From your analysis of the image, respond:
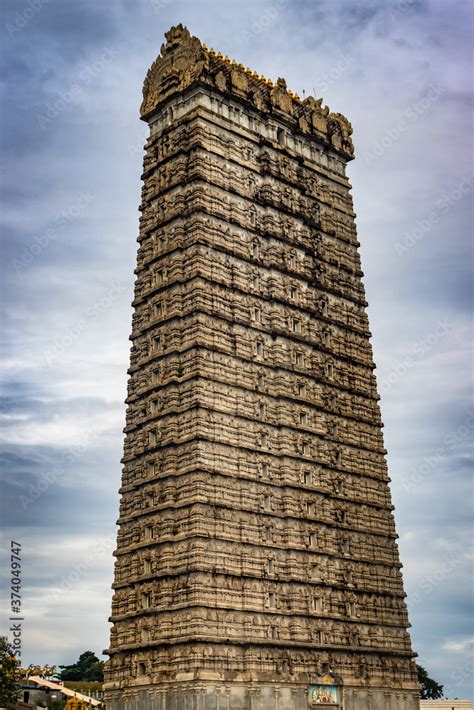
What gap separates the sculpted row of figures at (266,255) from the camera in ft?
194

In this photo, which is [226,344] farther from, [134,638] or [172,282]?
[134,638]

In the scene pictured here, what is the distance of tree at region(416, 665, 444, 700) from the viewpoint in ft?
378

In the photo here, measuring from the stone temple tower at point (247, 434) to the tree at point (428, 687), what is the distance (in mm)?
58564

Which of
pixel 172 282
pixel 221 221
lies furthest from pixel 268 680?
pixel 221 221

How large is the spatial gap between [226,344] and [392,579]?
20.7 m

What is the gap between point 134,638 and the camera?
52844mm

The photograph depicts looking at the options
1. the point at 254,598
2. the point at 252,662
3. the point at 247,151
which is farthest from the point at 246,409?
the point at 247,151

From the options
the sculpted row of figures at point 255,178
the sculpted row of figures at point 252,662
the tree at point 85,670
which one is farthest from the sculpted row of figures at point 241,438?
the tree at point 85,670

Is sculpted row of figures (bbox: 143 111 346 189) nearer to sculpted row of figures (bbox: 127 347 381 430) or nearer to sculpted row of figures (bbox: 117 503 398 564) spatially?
sculpted row of figures (bbox: 127 347 381 430)

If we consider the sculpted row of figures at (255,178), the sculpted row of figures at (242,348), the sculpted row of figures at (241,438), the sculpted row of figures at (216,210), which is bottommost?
the sculpted row of figures at (241,438)

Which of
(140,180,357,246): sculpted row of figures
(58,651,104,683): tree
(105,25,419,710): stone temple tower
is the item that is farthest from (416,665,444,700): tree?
(140,180,357,246): sculpted row of figures

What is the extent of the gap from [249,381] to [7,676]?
100ft

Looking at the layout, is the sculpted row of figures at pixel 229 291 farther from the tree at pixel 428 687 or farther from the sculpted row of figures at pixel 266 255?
the tree at pixel 428 687

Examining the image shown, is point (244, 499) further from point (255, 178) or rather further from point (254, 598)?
point (255, 178)
